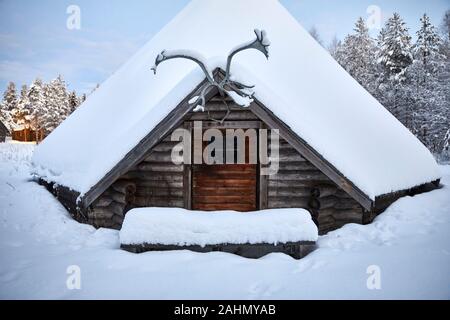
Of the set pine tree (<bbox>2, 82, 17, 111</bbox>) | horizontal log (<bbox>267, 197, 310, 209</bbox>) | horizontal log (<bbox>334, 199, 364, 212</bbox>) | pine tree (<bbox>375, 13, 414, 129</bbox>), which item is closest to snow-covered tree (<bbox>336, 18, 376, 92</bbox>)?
pine tree (<bbox>375, 13, 414, 129</bbox>)

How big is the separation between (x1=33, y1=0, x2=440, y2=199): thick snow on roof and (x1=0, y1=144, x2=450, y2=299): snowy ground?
3.39 ft

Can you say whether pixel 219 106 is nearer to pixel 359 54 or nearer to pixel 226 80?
pixel 226 80

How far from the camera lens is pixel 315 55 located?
389 inches

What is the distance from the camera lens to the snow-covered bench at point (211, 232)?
4738 mm

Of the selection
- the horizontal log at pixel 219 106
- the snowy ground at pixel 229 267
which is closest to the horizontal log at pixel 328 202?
the snowy ground at pixel 229 267

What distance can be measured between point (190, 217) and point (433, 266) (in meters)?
3.87

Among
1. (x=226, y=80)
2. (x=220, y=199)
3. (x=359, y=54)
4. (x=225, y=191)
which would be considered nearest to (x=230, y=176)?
(x=225, y=191)

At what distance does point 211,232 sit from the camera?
186 inches

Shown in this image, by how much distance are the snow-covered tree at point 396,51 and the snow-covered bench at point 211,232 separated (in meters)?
26.2

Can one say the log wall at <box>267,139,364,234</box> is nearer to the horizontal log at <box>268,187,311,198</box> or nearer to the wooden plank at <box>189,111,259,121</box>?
the horizontal log at <box>268,187,311,198</box>

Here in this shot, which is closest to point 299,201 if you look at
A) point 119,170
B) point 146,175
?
point 146,175

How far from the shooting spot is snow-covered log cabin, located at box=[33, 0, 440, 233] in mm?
5617

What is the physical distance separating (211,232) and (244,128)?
248 cm
